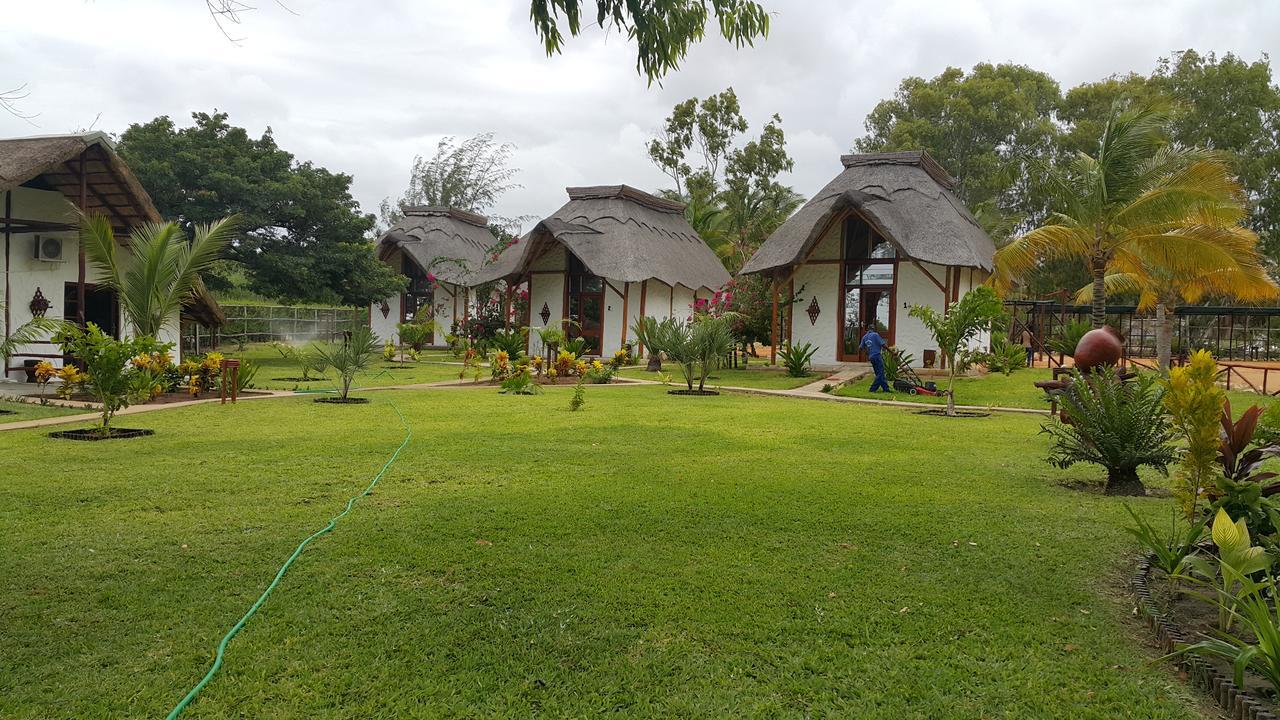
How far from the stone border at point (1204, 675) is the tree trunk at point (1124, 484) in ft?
9.57

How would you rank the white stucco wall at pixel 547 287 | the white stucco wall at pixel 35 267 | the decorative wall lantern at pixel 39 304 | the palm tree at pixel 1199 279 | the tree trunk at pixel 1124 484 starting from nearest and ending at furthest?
the tree trunk at pixel 1124 484 < the white stucco wall at pixel 35 267 < the decorative wall lantern at pixel 39 304 < the palm tree at pixel 1199 279 < the white stucco wall at pixel 547 287

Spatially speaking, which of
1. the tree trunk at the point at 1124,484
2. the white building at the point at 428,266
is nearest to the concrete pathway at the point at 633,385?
the tree trunk at the point at 1124,484

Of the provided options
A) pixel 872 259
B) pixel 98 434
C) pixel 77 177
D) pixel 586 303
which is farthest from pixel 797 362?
pixel 77 177

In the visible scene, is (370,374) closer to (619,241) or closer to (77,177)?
(77,177)

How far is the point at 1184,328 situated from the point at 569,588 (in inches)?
1422

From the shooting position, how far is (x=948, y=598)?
437 centimetres

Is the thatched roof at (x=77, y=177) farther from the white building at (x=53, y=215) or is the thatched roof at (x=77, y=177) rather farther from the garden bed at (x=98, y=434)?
the garden bed at (x=98, y=434)

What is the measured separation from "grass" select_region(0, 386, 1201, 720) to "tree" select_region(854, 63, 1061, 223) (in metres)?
33.3

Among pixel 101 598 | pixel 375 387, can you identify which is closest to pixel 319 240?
pixel 375 387

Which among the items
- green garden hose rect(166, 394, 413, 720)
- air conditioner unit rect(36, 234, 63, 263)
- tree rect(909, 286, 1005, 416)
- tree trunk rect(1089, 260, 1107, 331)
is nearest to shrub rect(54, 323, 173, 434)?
green garden hose rect(166, 394, 413, 720)

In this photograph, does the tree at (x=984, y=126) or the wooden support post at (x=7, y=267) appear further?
the tree at (x=984, y=126)

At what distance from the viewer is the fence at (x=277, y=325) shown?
27.5 metres

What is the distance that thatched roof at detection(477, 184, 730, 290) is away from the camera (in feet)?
83.3

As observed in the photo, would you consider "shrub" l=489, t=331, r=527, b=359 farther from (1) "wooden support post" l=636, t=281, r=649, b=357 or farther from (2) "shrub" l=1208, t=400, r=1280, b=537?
(2) "shrub" l=1208, t=400, r=1280, b=537
